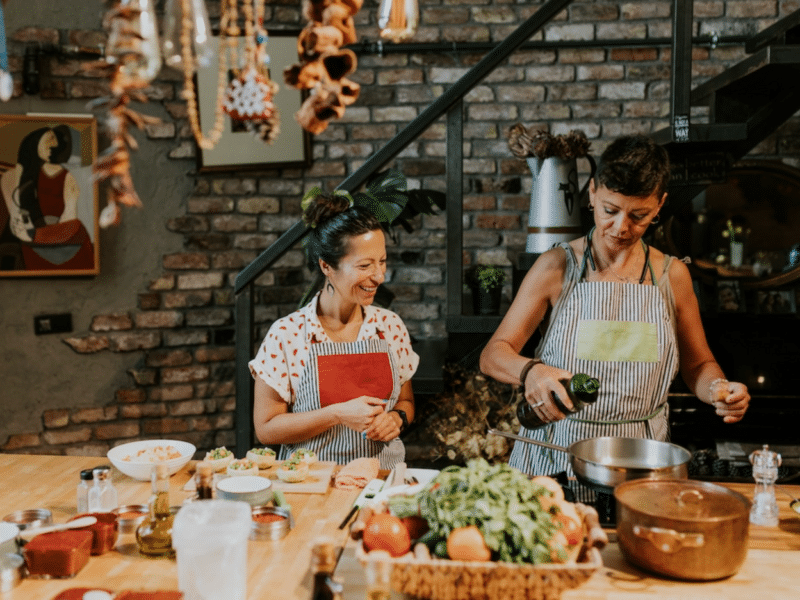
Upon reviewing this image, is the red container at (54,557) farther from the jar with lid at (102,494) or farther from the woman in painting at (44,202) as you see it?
the woman in painting at (44,202)

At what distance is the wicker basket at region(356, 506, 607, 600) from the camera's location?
3.80 ft

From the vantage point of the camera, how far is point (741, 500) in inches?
53.4

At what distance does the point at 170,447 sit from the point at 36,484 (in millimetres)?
327

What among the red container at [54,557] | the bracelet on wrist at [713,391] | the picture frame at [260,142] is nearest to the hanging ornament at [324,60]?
the red container at [54,557]

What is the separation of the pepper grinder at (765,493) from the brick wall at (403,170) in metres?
2.31

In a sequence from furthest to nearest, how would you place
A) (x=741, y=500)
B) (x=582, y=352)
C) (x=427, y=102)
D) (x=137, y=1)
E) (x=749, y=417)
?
1. (x=427, y=102)
2. (x=749, y=417)
3. (x=582, y=352)
4. (x=741, y=500)
5. (x=137, y=1)

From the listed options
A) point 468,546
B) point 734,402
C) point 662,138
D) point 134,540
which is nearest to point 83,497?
point 134,540

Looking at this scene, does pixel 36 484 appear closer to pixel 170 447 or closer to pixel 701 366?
pixel 170 447

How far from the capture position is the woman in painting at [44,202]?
3.44 metres

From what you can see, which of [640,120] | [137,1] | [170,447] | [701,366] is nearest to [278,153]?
[640,120]

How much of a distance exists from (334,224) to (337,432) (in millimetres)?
628

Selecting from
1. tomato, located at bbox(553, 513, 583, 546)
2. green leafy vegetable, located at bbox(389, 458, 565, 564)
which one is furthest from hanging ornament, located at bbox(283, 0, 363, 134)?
tomato, located at bbox(553, 513, 583, 546)

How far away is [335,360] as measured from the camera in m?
2.27

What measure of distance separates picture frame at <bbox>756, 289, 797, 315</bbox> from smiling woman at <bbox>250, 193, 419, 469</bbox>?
207 cm
